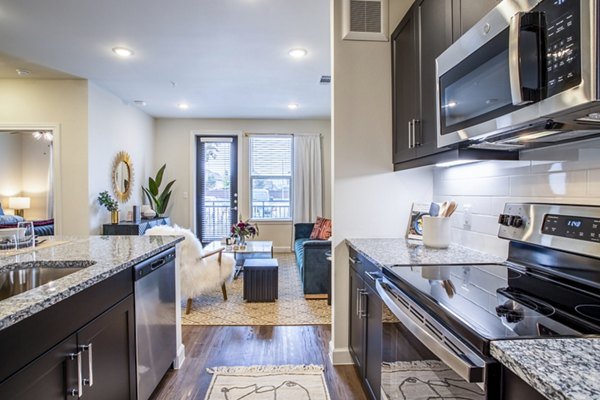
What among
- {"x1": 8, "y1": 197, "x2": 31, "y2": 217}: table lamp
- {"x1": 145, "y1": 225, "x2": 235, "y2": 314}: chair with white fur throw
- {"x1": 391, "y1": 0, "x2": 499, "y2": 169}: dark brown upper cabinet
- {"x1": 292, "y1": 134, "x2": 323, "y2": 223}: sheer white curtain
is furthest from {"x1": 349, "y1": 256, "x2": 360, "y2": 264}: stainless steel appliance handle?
{"x1": 8, "y1": 197, "x2": 31, "y2": 217}: table lamp

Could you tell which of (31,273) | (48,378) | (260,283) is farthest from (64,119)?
(48,378)

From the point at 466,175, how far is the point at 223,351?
2.13 m

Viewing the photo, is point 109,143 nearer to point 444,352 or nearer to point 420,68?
point 420,68

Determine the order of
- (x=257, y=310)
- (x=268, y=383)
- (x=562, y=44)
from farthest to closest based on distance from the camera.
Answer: (x=257, y=310)
(x=268, y=383)
(x=562, y=44)

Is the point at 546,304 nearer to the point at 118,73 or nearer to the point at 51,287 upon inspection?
the point at 51,287

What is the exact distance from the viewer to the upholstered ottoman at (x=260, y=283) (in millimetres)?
3666

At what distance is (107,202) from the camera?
470 centimetres

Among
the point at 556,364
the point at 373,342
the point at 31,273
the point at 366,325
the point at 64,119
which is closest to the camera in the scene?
the point at 556,364

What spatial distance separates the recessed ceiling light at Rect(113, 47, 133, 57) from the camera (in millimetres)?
3523

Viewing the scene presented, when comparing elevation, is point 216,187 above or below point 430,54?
below

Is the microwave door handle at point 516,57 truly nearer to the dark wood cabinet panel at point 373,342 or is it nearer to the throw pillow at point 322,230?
the dark wood cabinet panel at point 373,342

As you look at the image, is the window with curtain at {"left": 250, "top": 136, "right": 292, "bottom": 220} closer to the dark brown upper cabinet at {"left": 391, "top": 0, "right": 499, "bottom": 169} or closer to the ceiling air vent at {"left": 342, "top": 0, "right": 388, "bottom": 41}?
the ceiling air vent at {"left": 342, "top": 0, "right": 388, "bottom": 41}

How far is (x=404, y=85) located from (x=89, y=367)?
217cm

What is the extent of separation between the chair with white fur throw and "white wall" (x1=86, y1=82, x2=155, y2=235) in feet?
6.08
